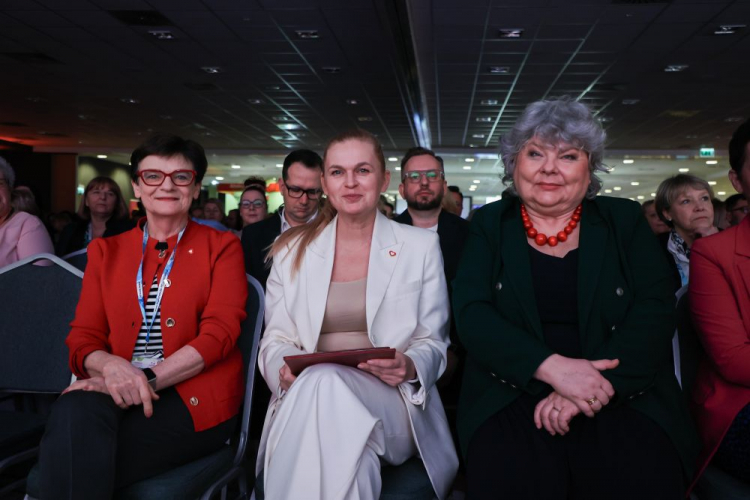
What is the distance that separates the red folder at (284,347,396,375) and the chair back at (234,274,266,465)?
1.40 feet

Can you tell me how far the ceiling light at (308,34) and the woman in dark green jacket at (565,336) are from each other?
758 centimetres

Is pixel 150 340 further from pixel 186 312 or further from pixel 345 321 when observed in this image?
pixel 345 321

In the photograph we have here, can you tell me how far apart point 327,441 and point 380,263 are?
72 centimetres

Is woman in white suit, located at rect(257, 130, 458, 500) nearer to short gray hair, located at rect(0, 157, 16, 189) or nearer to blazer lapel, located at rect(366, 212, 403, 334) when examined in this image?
blazer lapel, located at rect(366, 212, 403, 334)

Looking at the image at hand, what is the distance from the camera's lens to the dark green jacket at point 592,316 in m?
1.88

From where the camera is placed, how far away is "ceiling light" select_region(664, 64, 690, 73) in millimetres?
10891

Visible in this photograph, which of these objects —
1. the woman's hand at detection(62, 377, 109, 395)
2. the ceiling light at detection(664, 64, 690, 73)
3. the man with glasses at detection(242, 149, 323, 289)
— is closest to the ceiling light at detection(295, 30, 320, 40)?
the ceiling light at detection(664, 64, 690, 73)

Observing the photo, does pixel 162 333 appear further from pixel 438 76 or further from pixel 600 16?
pixel 438 76

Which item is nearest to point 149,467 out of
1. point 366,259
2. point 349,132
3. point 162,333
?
point 162,333

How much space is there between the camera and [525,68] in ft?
36.4

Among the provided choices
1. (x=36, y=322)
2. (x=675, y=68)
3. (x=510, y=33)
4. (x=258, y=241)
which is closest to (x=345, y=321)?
(x=36, y=322)

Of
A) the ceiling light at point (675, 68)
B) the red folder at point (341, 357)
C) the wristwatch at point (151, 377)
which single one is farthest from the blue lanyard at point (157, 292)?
the ceiling light at point (675, 68)

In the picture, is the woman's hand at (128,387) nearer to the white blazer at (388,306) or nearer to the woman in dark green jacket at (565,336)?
the white blazer at (388,306)

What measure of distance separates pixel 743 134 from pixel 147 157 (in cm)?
205
